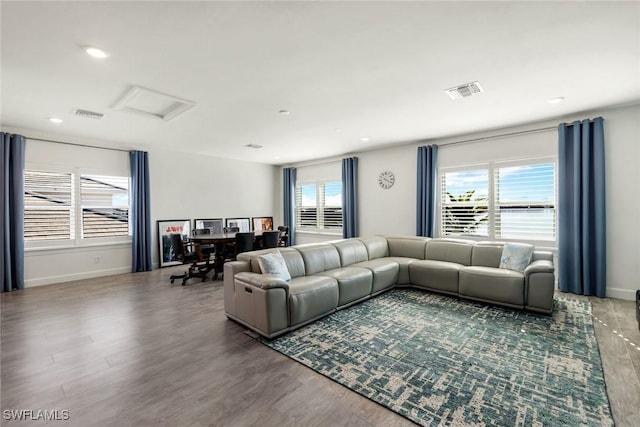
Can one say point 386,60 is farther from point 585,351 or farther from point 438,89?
point 585,351

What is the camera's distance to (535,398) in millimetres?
2033

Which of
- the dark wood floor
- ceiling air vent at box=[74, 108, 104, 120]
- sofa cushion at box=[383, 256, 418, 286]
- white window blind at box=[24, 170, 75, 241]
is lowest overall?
the dark wood floor

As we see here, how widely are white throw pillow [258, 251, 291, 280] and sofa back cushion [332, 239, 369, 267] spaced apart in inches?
48.1

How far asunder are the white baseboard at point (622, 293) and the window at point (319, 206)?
5283mm

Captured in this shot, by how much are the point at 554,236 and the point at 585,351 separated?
2.72m

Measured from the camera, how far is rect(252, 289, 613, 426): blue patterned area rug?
6.33ft

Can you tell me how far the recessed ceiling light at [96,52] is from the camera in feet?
8.19

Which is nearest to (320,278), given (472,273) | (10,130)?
(472,273)

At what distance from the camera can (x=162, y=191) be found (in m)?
6.76

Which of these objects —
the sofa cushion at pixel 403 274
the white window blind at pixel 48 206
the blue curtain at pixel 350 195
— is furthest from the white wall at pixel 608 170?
the white window blind at pixel 48 206

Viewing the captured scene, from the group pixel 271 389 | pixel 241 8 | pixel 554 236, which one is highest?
pixel 241 8

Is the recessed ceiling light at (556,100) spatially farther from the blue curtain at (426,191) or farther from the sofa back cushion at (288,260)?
the sofa back cushion at (288,260)

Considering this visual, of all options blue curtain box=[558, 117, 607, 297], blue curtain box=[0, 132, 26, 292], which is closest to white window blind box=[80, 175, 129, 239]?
blue curtain box=[0, 132, 26, 292]

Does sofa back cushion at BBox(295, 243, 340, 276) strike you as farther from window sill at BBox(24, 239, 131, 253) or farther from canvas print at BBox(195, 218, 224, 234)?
window sill at BBox(24, 239, 131, 253)
